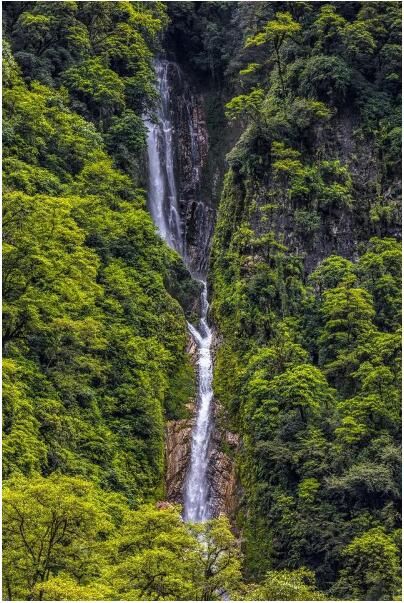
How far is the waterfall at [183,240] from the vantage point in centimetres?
4409

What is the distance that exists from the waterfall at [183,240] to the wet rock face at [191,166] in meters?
0.21

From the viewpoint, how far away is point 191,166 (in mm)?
61062

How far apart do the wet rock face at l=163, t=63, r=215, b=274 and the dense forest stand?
0.68 meters

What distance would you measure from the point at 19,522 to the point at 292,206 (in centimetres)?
2748

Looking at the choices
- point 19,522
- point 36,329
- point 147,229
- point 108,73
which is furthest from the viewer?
point 108,73

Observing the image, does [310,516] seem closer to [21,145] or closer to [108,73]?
[21,145]

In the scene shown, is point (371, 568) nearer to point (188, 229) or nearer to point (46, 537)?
point (46, 537)

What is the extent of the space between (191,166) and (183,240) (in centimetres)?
566

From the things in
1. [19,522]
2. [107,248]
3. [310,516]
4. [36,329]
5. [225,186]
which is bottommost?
[310,516]

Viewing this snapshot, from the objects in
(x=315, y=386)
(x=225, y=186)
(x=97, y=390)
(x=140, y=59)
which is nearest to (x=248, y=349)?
(x=315, y=386)

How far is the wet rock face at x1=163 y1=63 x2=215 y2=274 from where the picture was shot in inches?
2272

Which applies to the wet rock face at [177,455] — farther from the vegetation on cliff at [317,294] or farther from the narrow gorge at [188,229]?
the vegetation on cliff at [317,294]

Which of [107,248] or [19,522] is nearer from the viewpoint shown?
[19,522]

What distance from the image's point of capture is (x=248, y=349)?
46.7m
